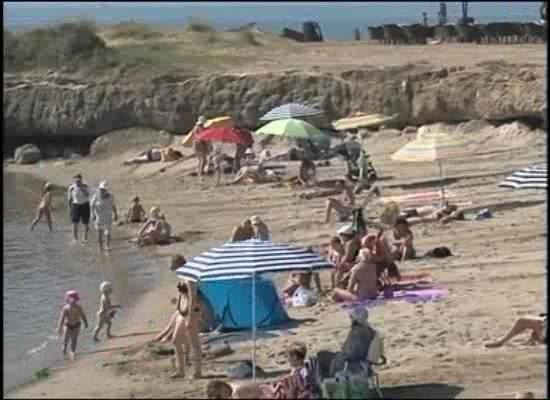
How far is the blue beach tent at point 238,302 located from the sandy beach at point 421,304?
1.23ft

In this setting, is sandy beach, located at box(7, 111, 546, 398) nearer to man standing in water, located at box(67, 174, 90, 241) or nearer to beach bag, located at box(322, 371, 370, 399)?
beach bag, located at box(322, 371, 370, 399)

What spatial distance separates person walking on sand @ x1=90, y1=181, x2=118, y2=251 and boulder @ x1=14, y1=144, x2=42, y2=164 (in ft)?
45.7

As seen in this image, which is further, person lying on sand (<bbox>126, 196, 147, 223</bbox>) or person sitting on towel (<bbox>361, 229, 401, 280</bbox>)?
person lying on sand (<bbox>126, 196, 147, 223</bbox>)

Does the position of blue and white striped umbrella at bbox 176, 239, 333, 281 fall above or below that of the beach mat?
above

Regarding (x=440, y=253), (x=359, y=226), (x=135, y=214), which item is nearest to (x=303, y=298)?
(x=359, y=226)

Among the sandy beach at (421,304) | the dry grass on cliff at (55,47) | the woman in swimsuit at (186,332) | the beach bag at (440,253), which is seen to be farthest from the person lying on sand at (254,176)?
the woman in swimsuit at (186,332)

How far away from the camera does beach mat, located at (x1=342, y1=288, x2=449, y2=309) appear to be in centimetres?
1416

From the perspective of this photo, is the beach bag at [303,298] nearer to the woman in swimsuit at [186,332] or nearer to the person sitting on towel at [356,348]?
the woman in swimsuit at [186,332]

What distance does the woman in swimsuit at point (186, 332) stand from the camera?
12.0m

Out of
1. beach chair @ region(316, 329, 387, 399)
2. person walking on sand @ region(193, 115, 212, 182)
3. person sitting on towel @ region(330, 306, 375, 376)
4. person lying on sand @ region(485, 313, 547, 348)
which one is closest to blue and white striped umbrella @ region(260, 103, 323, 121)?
person walking on sand @ region(193, 115, 212, 182)

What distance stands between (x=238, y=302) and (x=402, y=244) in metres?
3.97

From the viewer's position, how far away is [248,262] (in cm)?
1149

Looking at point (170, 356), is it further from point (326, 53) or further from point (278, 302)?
point (326, 53)

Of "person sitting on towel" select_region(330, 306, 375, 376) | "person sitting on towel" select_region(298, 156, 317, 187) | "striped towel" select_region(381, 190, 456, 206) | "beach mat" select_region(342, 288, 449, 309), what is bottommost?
"person sitting on towel" select_region(298, 156, 317, 187)
